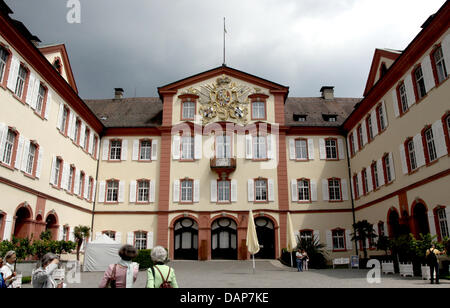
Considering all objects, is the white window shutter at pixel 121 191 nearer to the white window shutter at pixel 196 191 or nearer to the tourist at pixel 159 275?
the white window shutter at pixel 196 191

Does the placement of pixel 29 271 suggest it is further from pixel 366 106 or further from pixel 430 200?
pixel 366 106

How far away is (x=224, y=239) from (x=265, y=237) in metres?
2.96

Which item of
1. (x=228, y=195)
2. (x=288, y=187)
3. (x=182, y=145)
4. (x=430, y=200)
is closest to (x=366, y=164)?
(x=288, y=187)

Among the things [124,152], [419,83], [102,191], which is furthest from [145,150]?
[419,83]

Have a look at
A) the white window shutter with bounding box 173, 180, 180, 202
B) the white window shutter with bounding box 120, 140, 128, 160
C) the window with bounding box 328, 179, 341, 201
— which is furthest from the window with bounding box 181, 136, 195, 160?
the window with bounding box 328, 179, 341, 201

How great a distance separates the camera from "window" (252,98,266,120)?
2952 cm

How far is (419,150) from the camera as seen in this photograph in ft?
59.6

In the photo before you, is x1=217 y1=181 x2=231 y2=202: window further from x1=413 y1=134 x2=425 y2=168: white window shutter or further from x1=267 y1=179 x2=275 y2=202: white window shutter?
x1=413 y1=134 x2=425 y2=168: white window shutter

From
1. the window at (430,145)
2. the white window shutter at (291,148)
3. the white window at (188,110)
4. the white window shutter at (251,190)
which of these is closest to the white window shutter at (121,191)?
the white window at (188,110)

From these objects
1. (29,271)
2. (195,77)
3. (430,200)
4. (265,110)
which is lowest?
(29,271)

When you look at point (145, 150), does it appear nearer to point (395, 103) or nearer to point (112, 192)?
point (112, 192)

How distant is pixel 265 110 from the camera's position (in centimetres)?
2964

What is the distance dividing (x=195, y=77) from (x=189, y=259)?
537 inches

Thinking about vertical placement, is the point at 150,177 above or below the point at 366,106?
below
